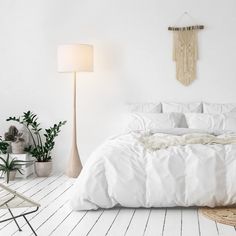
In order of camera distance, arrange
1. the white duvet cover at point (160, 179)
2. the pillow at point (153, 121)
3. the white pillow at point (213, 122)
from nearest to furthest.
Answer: the white duvet cover at point (160, 179) < the white pillow at point (213, 122) < the pillow at point (153, 121)

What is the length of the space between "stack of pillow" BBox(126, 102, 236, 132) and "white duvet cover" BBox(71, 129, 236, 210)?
128cm

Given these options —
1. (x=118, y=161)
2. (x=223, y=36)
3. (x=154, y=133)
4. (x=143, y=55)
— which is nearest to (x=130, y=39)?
(x=143, y=55)

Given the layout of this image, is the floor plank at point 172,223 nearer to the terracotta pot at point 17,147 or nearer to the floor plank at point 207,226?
the floor plank at point 207,226

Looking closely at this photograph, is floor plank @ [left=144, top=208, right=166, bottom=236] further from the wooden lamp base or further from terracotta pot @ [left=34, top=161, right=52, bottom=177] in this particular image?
terracotta pot @ [left=34, top=161, right=52, bottom=177]

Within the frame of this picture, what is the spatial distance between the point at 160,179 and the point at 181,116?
176 cm

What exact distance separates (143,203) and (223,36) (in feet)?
8.80

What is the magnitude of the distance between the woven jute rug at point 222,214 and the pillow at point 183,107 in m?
1.88

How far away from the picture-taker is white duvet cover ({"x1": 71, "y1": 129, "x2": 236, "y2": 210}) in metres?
3.77

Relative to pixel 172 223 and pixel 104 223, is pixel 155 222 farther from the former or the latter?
pixel 104 223

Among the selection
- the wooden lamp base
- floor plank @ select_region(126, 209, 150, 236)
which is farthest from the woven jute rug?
the wooden lamp base

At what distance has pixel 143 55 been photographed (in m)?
5.82

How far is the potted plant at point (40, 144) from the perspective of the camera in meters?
5.68

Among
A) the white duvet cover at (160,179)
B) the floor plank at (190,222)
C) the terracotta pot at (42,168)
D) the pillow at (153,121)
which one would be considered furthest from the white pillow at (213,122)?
the terracotta pot at (42,168)

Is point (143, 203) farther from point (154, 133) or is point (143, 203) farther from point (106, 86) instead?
point (106, 86)
